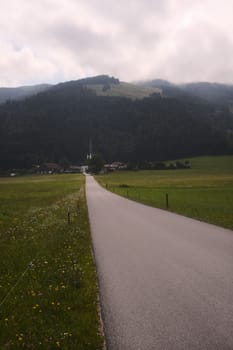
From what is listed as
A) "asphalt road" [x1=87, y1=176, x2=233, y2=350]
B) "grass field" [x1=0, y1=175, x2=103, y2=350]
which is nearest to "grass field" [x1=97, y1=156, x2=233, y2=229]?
"asphalt road" [x1=87, y1=176, x2=233, y2=350]

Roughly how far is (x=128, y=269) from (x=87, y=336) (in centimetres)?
459

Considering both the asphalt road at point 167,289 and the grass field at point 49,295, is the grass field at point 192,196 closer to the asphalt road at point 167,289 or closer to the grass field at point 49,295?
the asphalt road at point 167,289

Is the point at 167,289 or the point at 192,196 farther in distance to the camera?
the point at 192,196

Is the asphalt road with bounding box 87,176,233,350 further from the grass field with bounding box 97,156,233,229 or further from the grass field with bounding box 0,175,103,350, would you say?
the grass field with bounding box 97,156,233,229

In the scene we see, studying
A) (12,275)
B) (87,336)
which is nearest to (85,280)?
(12,275)

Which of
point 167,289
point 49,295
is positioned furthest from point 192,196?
point 49,295

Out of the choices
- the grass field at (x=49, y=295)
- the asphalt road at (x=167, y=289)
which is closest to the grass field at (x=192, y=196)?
the asphalt road at (x=167, y=289)

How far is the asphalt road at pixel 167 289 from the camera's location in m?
6.16

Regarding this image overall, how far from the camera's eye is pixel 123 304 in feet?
25.7

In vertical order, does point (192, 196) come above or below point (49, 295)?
below

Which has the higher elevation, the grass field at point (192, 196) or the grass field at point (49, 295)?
the grass field at point (49, 295)

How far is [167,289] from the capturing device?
28.5ft

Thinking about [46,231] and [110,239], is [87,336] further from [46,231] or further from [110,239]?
[46,231]

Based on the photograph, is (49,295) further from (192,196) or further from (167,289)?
(192,196)
